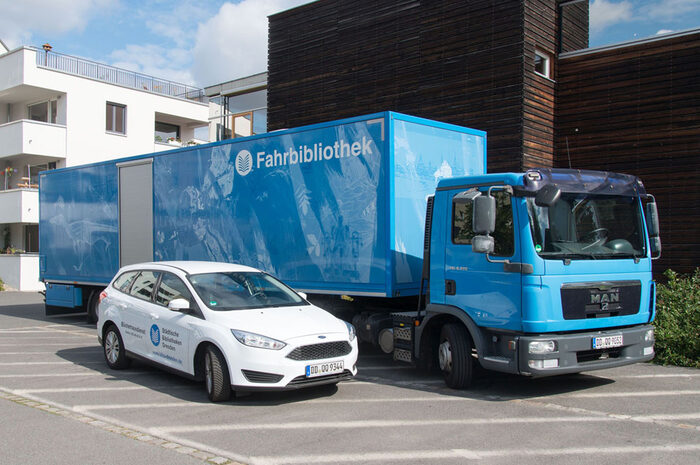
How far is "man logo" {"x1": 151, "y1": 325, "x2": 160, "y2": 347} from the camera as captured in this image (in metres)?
7.64

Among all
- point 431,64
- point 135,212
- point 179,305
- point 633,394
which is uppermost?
point 431,64

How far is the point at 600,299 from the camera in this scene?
22.4ft

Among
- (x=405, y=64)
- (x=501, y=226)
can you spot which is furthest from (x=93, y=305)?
(x=501, y=226)

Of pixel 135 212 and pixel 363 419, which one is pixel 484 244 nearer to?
pixel 363 419

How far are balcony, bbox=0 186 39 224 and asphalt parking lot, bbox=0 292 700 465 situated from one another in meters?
19.8

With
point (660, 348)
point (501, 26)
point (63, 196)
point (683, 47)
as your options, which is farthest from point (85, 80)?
point (660, 348)

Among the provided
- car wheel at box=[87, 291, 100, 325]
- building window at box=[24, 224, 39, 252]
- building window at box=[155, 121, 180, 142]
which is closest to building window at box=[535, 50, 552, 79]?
car wheel at box=[87, 291, 100, 325]

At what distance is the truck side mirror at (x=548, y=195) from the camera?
645 centimetres

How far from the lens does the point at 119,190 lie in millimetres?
13492

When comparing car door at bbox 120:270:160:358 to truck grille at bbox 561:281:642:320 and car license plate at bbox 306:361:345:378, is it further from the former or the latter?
truck grille at bbox 561:281:642:320

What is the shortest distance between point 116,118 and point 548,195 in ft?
90.7

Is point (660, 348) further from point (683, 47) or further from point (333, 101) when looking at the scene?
point (333, 101)

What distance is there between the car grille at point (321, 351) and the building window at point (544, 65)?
10588 millimetres

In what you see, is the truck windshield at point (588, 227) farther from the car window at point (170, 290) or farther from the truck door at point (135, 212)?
the truck door at point (135, 212)
